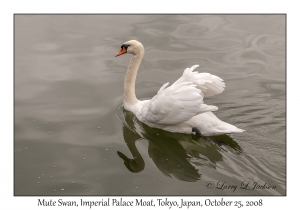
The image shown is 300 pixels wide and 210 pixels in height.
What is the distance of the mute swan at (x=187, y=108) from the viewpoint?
7.62 meters

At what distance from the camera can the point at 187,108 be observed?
7.62 meters

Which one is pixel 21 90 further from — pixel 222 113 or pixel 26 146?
pixel 222 113

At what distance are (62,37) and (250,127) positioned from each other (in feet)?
21.0

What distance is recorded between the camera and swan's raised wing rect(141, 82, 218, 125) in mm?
7566

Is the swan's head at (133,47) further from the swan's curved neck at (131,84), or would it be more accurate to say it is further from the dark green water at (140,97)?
the dark green water at (140,97)

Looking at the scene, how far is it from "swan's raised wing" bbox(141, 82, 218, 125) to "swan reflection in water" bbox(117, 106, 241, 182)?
1.20ft

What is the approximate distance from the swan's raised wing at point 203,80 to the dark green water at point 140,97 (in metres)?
0.79

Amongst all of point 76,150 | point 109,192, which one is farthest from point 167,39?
point 109,192

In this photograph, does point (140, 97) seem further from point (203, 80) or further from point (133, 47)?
point (203, 80)

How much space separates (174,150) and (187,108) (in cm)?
81

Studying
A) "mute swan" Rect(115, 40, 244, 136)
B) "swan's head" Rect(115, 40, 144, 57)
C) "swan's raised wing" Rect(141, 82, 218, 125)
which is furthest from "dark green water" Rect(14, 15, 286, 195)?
"swan's head" Rect(115, 40, 144, 57)

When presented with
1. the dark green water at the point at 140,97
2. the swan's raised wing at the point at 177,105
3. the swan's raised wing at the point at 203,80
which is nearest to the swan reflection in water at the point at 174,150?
the dark green water at the point at 140,97

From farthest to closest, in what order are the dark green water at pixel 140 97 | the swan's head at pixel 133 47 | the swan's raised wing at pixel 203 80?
the swan's head at pixel 133 47
the swan's raised wing at pixel 203 80
the dark green water at pixel 140 97

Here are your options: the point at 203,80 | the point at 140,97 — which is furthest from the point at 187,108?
the point at 140,97
